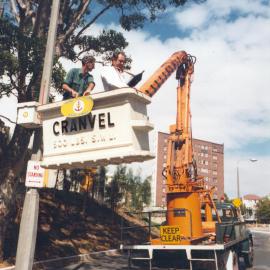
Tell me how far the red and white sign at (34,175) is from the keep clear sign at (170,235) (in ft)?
15.5

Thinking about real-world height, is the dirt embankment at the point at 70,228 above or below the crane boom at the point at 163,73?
below

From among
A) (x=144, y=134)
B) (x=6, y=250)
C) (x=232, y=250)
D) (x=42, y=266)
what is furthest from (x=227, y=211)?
(x=144, y=134)

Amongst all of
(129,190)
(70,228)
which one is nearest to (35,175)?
(70,228)

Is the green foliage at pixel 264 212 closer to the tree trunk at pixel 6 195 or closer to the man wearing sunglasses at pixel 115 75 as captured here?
the tree trunk at pixel 6 195

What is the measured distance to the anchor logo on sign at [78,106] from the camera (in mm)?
4805

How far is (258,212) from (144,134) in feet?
256

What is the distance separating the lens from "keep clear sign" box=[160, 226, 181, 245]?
9.20 metres

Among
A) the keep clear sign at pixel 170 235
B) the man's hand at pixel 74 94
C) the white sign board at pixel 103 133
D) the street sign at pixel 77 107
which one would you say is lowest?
the keep clear sign at pixel 170 235

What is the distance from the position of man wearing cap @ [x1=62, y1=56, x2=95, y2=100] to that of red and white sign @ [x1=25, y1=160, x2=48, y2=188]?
3.94 feet

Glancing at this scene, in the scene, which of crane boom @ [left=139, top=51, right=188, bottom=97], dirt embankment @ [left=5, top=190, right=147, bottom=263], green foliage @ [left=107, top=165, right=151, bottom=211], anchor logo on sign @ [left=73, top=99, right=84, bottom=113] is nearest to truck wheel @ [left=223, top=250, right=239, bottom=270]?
crane boom @ [left=139, top=51, right=188, bottom=97]

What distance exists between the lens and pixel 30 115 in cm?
550

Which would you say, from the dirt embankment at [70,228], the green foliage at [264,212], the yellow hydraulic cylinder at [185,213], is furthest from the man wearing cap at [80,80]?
the green foliage at [264,212]

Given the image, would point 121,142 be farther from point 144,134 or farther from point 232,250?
point 232,250

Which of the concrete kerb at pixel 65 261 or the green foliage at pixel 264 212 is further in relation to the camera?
the green foliage at pixel 264 212
